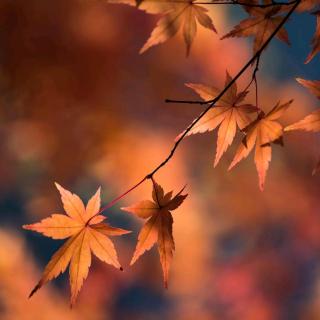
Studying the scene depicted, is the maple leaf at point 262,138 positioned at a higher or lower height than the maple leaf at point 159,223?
higher

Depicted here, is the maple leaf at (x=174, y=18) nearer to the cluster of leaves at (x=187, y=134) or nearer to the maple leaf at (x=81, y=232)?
the cluster of leaves at (x=187, y=134)

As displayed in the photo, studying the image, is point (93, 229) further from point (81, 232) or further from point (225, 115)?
point (225, 115)

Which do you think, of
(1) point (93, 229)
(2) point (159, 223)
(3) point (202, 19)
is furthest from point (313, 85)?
(1) point (93, 229)

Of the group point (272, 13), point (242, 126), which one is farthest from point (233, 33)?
point (242, 126)

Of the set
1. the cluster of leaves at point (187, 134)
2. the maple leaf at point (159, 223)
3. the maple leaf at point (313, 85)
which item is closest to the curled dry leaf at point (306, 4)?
the cluster of leaves at point (187, 134)

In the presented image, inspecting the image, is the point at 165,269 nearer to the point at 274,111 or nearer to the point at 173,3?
the point at 274,111
